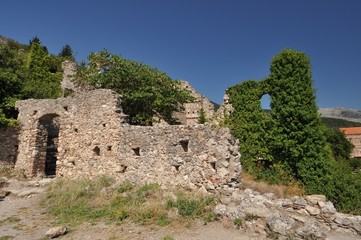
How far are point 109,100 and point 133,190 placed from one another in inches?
168

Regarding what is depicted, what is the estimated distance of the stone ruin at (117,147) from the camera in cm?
870

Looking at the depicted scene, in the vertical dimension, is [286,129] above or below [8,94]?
below

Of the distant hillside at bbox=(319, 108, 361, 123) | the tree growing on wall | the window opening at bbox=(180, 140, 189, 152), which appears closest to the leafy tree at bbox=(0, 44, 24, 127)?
the tree growing on wall

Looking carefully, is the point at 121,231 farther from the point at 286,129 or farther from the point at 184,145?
the point at 286,129

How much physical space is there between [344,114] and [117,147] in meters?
79.6

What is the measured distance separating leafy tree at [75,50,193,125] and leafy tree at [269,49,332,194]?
585cm

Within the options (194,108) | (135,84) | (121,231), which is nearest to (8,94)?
(135,84)

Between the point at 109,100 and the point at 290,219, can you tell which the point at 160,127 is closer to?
the point at 109,100

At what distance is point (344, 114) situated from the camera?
73.1 metres

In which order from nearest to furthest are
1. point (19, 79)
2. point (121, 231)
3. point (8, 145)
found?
point (121, 231)
point (8, 145)
point (19, 79)

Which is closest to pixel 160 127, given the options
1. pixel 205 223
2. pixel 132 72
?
pixel 205 223

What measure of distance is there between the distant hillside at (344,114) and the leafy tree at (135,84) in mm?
61982

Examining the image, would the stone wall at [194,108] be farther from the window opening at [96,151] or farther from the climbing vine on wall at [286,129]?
the window opening at [96,151]

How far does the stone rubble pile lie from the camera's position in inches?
246
